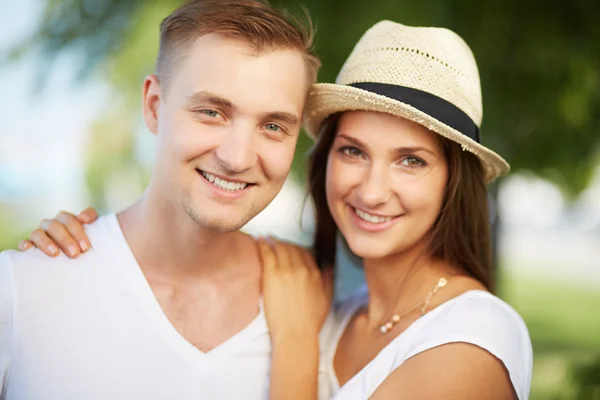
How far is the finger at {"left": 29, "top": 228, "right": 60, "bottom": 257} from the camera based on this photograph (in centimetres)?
256

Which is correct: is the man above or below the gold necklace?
above

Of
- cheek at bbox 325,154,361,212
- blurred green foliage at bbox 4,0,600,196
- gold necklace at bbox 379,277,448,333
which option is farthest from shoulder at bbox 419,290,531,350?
blurred green foliage at bbox 4,0,600,196

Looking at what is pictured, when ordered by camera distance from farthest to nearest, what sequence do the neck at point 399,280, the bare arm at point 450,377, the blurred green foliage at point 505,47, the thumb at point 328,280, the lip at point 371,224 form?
1. the blurred green foliage at point 505,47
2. the thumb at point 328,280
3. the neck at point 399,280
4. the lip at point 371,224
5. the bare arm at point 450,377

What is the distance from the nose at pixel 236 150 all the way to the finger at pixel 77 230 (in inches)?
24.4

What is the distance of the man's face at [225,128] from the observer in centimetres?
244

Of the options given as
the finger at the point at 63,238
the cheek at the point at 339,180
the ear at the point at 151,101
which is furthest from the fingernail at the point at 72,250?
the cheek at the point at 339,180

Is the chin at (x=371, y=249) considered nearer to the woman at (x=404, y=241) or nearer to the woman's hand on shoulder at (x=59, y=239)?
the woman at (x=404, y=241)

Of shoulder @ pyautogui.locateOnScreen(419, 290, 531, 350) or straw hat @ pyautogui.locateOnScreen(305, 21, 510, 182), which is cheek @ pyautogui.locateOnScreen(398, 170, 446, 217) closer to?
straw hat @ pyautogui.locateOnScreen(305, 21, 510, 182)

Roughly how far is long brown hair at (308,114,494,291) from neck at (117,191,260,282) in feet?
2.22

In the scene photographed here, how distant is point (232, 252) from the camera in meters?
2.89

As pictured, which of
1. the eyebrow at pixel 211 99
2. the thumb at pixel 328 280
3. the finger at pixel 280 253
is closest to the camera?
the eyebrow at pixel 211 99

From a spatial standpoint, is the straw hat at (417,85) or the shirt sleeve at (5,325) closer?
the shirt sleeve at (5,325)

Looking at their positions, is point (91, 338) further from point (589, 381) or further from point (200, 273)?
point (589, 381)

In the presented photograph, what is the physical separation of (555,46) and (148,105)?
2.67 metres
